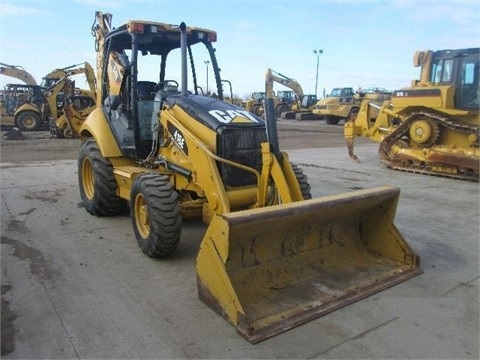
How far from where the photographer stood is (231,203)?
14.8 feet

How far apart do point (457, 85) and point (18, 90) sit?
20.4m

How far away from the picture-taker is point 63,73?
21734 mm

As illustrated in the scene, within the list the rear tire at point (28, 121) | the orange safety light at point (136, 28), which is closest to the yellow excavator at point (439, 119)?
the orange safety light at point (136, 28)

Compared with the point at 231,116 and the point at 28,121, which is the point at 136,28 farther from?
the point at 28,121

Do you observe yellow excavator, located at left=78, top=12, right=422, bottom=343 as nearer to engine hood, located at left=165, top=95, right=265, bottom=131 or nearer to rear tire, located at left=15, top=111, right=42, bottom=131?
engine hood, located at left=165, top=95, right=265, bottom=131

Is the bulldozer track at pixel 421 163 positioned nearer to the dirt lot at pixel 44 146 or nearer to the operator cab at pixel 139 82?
the dirt lot at pixel 44 146

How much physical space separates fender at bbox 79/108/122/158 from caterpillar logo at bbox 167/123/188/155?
1238 mm

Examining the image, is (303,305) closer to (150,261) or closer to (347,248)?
(347,248)

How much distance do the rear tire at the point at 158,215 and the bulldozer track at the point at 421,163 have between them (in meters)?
7.98

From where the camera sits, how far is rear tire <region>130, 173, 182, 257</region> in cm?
427

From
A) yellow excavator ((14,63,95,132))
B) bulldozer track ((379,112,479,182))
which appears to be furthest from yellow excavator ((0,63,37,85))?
bulldozer track ((379,112,479,182))

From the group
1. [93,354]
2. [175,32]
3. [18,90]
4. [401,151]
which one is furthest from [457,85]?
[18,90]

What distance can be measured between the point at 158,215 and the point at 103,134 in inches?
89.6

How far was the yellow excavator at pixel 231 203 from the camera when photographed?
345 cm
